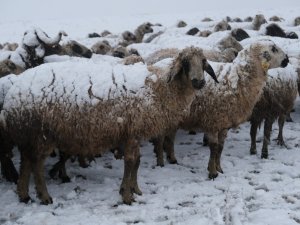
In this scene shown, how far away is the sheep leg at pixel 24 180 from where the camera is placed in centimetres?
588

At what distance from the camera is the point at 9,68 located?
813 cm

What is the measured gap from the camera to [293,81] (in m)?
8.51

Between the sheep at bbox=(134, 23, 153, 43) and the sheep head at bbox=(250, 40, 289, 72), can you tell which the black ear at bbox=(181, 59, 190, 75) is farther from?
the sheep at bbox=(134, 23, 153, 43)

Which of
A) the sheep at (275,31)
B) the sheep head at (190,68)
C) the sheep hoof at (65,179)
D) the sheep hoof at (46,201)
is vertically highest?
the sheep head at (190,68)

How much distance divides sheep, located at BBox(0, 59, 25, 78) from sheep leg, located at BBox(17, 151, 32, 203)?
235cm

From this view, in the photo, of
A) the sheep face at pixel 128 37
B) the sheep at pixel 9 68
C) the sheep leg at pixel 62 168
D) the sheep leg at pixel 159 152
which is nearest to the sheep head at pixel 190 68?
the sheep leg at pixel 159 152

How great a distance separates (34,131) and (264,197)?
309 centimetres

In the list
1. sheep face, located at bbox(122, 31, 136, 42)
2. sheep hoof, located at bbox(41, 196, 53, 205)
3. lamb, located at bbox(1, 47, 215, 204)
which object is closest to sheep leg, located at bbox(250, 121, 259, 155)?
lamb, located at bbox(1, 47, 215, 204)

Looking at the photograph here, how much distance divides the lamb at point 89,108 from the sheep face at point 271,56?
159 cm

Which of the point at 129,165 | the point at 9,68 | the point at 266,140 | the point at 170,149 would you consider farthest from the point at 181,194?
the point at 9,68

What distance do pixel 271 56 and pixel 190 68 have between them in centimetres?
193

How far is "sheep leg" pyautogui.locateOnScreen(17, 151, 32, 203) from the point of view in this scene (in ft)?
19.3

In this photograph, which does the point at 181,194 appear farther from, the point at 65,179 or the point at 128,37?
the point at 128,37

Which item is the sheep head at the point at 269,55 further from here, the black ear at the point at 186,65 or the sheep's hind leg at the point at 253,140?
the black ear at the point at 186,65
